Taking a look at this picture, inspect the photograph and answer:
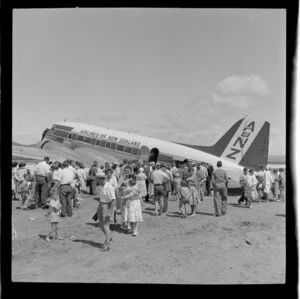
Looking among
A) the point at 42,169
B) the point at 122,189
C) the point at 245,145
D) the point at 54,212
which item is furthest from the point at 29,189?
the point at 245,145

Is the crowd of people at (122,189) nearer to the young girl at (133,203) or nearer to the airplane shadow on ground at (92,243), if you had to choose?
the young girl at (133,203)

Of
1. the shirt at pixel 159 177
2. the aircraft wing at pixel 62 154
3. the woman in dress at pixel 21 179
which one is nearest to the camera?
the shirt at pixel 159 177

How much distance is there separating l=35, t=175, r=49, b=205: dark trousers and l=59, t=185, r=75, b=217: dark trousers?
1306 mm

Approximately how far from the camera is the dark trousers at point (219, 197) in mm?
11938

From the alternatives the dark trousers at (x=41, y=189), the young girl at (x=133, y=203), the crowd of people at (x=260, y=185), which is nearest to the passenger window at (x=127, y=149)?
the crowd of people at (x=260, y=185)

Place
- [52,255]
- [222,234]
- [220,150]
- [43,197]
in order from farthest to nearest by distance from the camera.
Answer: [220,150], [43,197], [222,234], [52,255]

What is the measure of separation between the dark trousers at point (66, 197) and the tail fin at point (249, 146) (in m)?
10.4

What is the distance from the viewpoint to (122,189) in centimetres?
1030

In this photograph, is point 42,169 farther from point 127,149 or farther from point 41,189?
point 127,149

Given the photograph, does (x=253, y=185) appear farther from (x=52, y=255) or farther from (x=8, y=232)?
(x=8, y=232)

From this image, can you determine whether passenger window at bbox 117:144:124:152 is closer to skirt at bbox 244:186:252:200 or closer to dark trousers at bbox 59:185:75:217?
skirt at bbox 244:186:252:200

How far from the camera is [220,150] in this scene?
65.2ft
